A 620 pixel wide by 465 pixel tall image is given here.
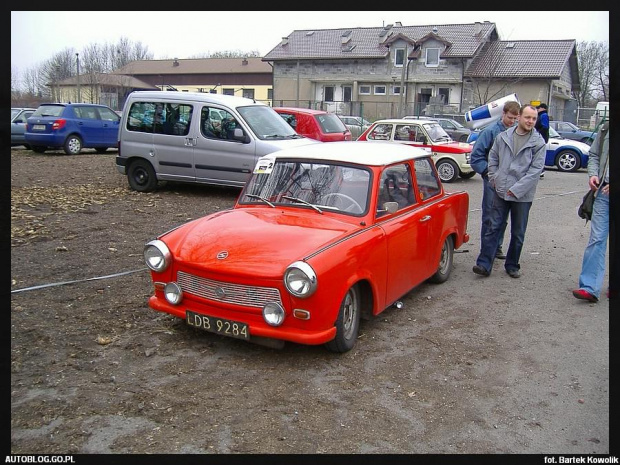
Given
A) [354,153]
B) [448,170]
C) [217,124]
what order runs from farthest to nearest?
[448,170] < [217,124] < [354,153]

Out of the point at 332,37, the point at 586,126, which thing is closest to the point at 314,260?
the point at 586,126

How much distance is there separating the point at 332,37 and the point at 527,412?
162 feet

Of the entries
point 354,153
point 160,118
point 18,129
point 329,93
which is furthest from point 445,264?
point 329,93

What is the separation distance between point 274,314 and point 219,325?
0.47 meters

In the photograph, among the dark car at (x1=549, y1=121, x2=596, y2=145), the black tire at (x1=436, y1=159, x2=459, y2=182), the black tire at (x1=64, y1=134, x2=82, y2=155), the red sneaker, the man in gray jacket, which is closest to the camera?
the red sneaker

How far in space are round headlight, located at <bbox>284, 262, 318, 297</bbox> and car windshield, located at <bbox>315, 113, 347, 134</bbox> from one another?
38.1 feet

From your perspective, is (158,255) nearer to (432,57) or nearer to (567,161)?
(567,161)

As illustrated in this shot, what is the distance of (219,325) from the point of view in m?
4.31

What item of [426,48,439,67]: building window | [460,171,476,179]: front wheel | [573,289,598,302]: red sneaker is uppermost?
[426,48,439,67]: building window

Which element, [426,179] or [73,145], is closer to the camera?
[426,179]

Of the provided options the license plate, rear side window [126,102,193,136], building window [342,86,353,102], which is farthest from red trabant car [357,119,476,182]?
building window [342,86,353,102]

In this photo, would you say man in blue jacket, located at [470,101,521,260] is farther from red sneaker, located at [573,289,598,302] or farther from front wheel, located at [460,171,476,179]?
front wheel, located at [460,171,476,179]

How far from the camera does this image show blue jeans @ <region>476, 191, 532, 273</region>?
6.53 meters
